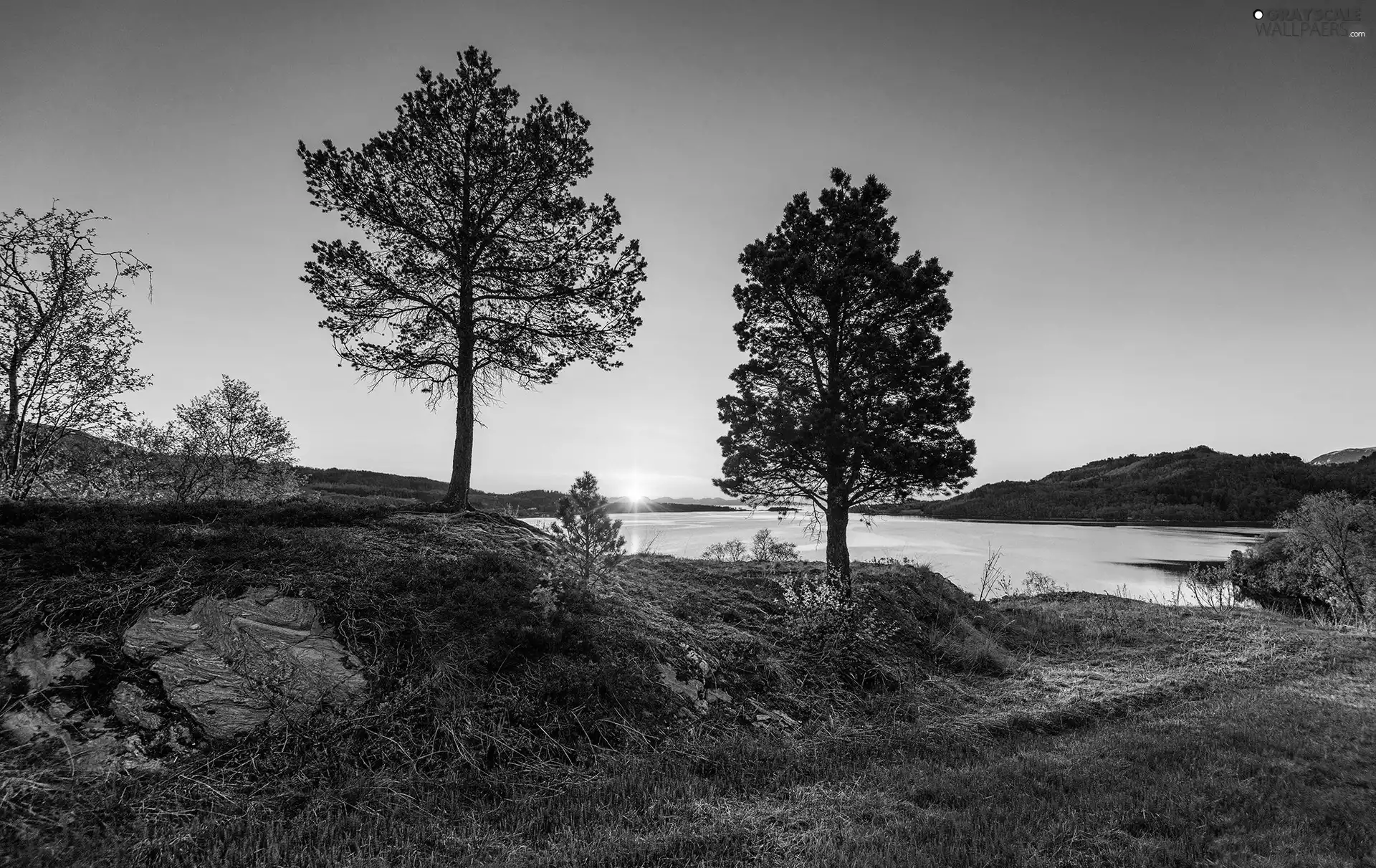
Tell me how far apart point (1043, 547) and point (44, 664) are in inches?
3903

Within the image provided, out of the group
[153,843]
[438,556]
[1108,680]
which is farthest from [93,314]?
[1108,680]

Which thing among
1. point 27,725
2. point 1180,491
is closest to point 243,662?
point 27,725

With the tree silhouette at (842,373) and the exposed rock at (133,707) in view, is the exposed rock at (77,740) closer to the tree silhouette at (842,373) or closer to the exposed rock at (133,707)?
the exposed rock at (133,707)

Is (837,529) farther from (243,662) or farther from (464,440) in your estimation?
(243,662)

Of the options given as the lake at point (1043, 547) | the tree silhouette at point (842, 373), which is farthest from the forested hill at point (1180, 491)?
the tree silhouette at point (842, 373)

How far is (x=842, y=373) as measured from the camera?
14039 millimetres

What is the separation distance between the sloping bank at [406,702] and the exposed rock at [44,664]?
0.06ft

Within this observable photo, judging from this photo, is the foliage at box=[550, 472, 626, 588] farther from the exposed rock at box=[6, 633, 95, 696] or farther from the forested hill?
the forested hill

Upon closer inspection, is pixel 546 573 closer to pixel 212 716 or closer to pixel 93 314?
pixel 212 716

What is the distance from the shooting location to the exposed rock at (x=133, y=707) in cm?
428

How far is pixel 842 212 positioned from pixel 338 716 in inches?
602

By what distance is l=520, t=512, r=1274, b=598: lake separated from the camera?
146 ft

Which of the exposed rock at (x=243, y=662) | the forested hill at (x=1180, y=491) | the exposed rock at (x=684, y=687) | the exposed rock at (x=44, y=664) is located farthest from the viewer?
the forested hill at (x=1180, y=491)

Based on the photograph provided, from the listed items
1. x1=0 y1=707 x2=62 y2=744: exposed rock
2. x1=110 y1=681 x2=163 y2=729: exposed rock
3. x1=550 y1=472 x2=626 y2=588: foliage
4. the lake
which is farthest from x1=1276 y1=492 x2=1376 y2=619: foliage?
x1=0 y1=707 x2=62 y2=744: exposed rock
